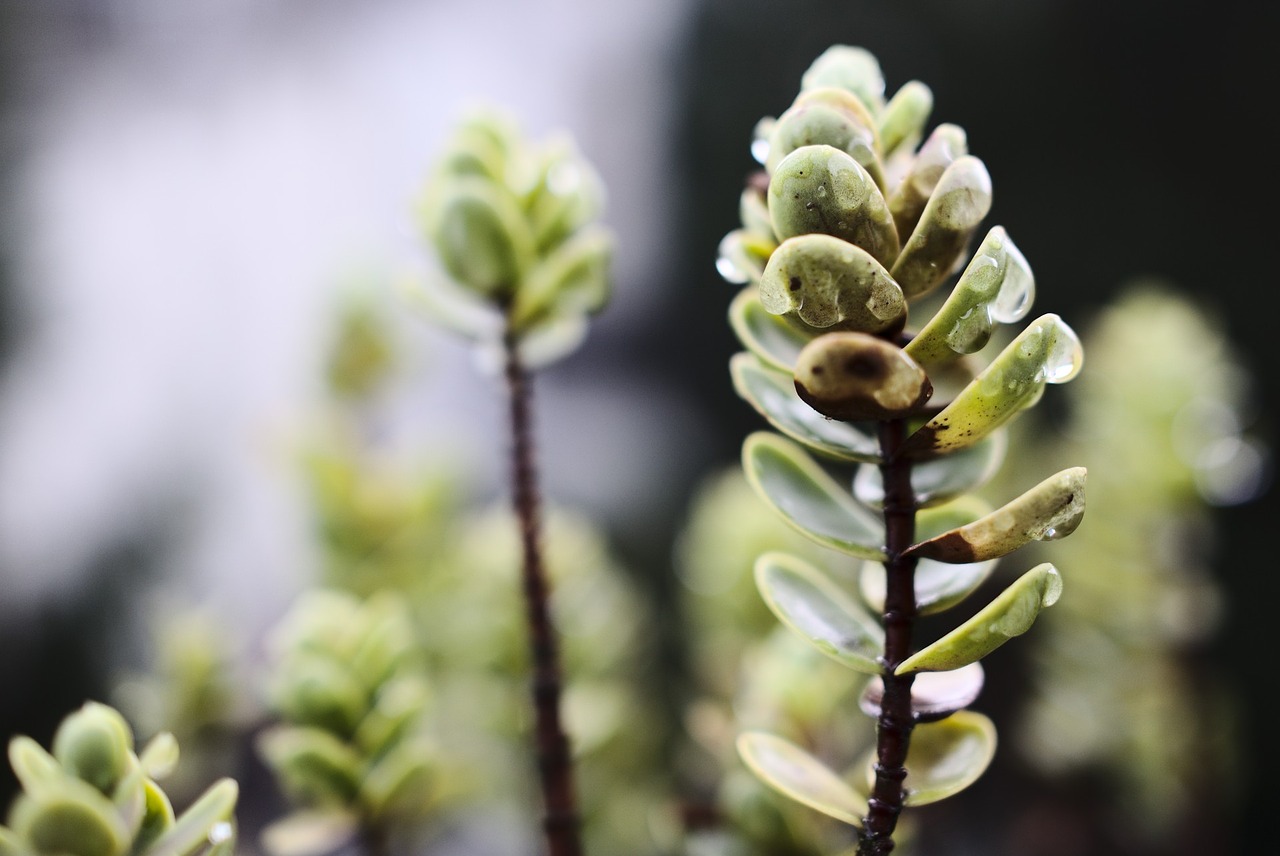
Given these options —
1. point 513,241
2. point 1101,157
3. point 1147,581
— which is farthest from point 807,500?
point 1101,157

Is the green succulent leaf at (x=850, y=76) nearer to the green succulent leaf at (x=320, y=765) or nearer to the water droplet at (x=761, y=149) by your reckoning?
the water droplet at (x=761, y=149)

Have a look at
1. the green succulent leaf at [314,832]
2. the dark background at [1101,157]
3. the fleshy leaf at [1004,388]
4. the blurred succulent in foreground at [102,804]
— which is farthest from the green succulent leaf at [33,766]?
the dark background at [1101,157]

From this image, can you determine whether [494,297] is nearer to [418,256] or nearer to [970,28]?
[970,28]

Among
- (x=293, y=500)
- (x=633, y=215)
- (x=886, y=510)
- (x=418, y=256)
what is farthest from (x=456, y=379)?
(x=886, y=510)

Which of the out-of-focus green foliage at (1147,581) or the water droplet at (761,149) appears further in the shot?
the out-of-focus green foliage at (1147,581)

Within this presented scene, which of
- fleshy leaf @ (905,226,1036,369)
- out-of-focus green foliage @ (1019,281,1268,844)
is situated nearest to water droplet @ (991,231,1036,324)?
fleshy leaf @ (905,226,1036,369)

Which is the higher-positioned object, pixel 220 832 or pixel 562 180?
pixel 562 180

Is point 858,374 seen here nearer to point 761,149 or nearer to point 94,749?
point 761,149
